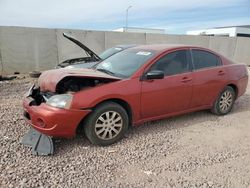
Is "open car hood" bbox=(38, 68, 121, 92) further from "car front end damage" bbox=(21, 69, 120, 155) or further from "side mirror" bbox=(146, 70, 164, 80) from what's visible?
"side mirror" bbox=(146, 70, 164, 80)

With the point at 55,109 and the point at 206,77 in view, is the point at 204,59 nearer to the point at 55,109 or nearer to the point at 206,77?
the point at 206,77

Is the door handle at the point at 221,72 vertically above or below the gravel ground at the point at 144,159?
above

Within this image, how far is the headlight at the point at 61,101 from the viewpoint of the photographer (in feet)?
11.7

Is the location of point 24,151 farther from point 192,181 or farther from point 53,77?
point 192,181

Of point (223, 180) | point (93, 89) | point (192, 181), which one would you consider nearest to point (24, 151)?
point (93, 89)

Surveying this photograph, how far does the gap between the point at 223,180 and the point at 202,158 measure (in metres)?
0.54

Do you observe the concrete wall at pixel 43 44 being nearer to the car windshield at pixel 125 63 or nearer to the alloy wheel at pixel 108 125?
the car windshield at pixel 125 63

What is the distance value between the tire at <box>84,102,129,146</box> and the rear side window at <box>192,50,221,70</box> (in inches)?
74.2

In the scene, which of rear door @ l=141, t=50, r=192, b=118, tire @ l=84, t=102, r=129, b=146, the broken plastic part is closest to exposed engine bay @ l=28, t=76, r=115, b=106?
tire @ l=84, t=102, r=129, b=146

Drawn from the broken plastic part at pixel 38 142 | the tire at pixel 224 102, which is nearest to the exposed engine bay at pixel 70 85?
the broken plastic part at pixel 38 142

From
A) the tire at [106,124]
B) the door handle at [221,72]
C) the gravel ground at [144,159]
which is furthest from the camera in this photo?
the door handle at [221,72]

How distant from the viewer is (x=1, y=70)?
11516 mm

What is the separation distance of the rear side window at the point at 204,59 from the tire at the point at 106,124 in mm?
1885

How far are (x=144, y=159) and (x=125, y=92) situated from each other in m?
1.04
